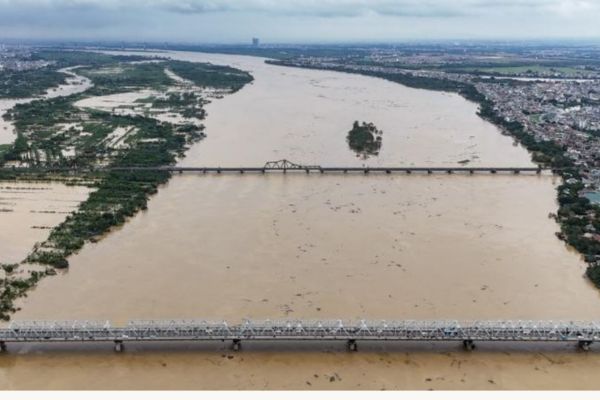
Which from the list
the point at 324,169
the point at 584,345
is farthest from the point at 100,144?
the point at 584,345

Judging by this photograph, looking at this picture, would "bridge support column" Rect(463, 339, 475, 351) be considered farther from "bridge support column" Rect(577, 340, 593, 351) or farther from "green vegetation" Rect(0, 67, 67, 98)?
"green vegetation" Rect(0, 67, 67, 98)

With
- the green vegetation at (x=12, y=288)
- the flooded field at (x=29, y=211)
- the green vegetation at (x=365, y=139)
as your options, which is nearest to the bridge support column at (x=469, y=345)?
the green vegetation at (x=12, y=288)

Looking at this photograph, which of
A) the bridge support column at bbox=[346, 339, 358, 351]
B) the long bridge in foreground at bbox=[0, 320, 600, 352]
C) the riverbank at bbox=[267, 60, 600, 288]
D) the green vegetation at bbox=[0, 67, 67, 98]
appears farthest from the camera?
the green vegetation at bbox=[0, 67, 67, 98]

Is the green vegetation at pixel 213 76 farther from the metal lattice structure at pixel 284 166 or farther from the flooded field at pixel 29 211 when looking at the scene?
the flooded field at pixel 29 211

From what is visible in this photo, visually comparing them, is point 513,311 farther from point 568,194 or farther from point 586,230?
point 568,194

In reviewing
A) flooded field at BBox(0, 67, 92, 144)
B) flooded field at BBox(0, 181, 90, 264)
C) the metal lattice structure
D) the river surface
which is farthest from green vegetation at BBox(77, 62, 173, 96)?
the metal lattice structure

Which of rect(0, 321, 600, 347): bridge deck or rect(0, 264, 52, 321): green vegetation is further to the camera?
rect(0, 264, 52, 321): green vegetation
